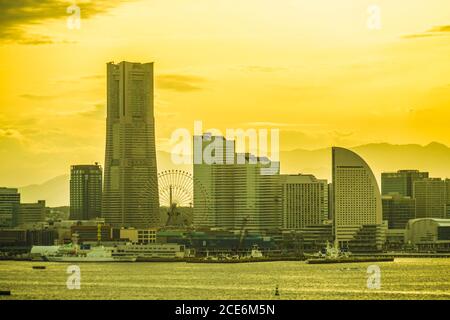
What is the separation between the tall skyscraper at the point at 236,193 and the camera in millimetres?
85938

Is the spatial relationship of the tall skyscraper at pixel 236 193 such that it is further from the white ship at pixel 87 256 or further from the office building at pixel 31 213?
the white ship at pixel 87 256

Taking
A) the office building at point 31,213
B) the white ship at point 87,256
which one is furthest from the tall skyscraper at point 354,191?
the office building at point 31,213

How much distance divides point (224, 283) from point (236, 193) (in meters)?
48.1

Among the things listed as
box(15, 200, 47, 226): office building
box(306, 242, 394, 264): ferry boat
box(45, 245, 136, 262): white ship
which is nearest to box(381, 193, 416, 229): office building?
box(15, 200, 47, 226): office building

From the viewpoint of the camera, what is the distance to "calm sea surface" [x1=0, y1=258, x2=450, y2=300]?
33.4 metres

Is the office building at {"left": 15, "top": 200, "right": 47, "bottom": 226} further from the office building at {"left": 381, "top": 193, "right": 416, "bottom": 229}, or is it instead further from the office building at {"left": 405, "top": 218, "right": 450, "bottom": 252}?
the office building at {"left": 405, "top": 218, "right": 450, "bottom": 252}

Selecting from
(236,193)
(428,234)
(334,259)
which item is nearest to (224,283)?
(334,259)

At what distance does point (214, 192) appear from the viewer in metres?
87.8

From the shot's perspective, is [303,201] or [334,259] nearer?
[334,259]

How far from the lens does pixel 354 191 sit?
85.9 metres

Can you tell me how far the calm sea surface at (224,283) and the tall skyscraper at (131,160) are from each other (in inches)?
1568

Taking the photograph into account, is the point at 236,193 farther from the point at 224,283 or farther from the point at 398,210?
the point at 224,283
